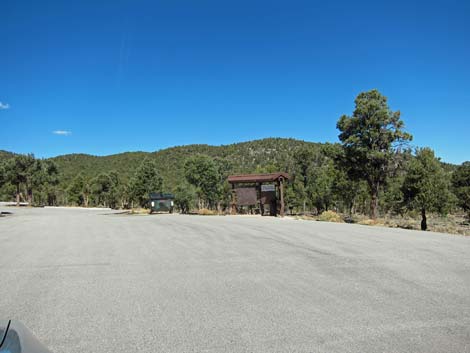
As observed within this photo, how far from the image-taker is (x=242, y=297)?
14.3 feet

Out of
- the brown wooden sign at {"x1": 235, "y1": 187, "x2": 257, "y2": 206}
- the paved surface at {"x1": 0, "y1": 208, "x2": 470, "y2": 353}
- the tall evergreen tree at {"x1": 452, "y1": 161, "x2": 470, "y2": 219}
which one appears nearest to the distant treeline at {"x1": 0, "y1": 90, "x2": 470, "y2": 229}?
the tall evergreen tree at {"x1": 452, "y1": 161, "x2": 470, "y2": 219}

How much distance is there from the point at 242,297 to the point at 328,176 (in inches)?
1568

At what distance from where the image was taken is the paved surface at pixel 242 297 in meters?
3.12

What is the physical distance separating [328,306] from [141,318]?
91.3 inches

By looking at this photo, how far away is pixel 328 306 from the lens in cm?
400

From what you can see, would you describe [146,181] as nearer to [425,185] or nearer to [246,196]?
[246,196]

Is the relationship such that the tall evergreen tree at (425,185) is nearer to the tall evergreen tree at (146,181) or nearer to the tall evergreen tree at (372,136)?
the tall evergreen tree at (372,136)

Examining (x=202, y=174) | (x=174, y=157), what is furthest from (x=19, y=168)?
(x=174, y=157)

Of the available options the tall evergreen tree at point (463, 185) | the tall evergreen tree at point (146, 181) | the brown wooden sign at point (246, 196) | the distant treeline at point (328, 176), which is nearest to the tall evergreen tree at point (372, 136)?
the distant treeline at point (328, 176)

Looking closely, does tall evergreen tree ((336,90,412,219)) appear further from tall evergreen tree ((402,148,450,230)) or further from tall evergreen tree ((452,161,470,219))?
tall evergreen tree ((452,161,470,219))

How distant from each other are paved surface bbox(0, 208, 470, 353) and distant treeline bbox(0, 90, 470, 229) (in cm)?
1421

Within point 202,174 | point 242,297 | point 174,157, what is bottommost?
point 242,297

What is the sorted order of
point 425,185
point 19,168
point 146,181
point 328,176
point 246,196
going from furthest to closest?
point 19,168 < point 328,176 < point 146,181 < point 246,196 < point 425,185

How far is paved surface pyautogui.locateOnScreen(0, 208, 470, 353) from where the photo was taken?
312cm
